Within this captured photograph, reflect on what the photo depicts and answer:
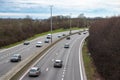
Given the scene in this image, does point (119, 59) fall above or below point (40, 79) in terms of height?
above

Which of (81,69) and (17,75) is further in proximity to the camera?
(81,69)

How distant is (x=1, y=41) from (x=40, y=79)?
49.9 metres

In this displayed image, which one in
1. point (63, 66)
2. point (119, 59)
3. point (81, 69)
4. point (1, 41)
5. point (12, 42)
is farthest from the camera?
point (12, 42)

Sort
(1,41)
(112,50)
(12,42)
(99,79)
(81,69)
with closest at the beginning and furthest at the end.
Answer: (112,50), (99,79), (81,69), (1,41), (12,42)

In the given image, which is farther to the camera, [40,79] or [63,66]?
[63,66]

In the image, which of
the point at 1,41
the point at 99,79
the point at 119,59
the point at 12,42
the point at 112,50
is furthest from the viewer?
the point at 12,42

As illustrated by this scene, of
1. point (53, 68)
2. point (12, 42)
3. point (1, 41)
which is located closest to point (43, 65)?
point (53, 68)

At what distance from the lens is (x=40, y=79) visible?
3462cm

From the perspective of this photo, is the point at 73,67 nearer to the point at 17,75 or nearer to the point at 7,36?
the point at 17,75

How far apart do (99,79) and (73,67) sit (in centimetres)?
941

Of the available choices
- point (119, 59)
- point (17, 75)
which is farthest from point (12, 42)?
point (119, 59)

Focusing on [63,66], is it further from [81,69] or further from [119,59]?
[119,59]

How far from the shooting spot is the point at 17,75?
34.2 meters

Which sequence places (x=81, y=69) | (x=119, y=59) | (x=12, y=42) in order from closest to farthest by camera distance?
(x=119, y=59)
(x=81, y=69)
(x=12, y=42)
